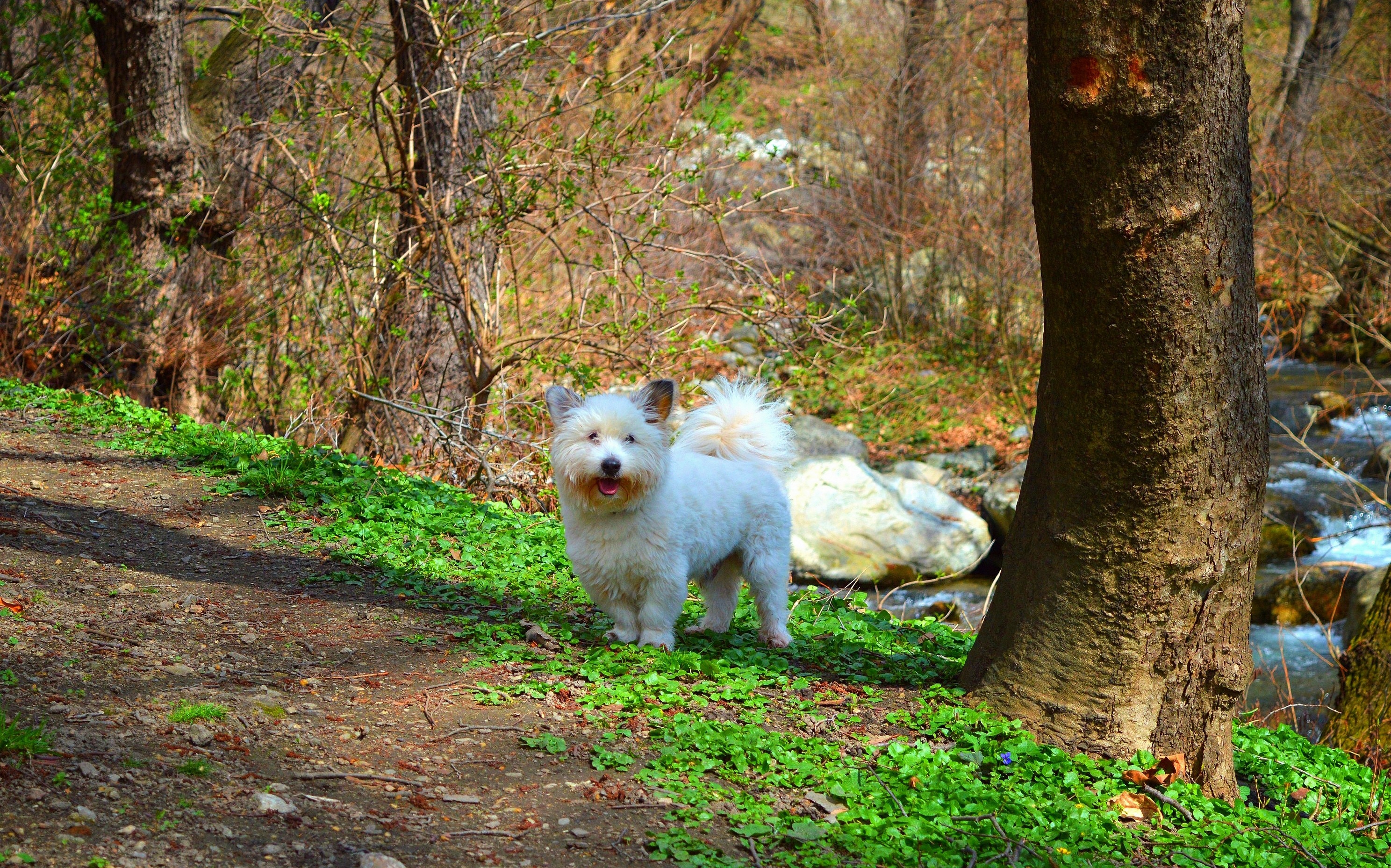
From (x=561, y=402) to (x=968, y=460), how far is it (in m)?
9.92

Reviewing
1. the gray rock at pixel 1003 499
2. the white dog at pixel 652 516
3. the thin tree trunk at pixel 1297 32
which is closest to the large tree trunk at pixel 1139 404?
the white dog at pixel 652 516

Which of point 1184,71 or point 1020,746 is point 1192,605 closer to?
point 1020,746

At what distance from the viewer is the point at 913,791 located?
4.12 meters

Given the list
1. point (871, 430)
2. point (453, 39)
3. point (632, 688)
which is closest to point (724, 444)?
point (632, 688)

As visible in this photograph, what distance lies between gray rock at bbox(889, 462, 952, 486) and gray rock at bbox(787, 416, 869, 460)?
0.51 meters

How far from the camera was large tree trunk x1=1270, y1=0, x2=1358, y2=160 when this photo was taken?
663 inches

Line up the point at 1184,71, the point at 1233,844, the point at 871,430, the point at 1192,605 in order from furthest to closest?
the point at 871,430
the point at 1192,605
the point at 1233,844
the point at 1184,71

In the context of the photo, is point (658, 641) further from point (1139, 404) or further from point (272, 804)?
point (1139, 404)

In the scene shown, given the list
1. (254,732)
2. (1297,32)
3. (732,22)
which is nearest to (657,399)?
(254,732)

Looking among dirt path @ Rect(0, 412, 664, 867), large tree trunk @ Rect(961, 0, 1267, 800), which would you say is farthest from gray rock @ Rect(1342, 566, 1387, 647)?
dirt path @ Rect(0, 412, 664, 867)

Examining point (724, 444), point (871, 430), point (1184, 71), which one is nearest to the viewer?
point (1184, 71)

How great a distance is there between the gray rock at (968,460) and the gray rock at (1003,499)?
0.65 metres

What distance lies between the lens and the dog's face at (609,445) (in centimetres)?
513

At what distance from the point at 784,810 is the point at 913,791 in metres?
0.53
